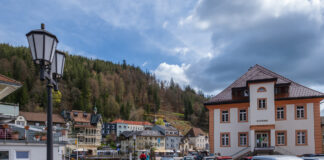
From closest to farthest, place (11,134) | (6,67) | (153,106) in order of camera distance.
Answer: (11,134)
(6,67)
(153,106)

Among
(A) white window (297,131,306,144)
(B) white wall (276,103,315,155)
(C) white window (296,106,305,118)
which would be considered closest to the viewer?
(B) white wall (276,103,315,155)

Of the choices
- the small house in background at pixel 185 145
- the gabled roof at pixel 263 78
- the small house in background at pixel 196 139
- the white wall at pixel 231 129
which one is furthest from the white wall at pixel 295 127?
the small house in background at pixel 196 139

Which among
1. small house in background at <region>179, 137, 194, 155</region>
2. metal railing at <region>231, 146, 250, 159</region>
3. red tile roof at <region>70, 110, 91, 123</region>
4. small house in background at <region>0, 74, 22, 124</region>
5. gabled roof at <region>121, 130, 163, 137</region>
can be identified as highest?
small house in background at <region>0, 74, 22, 124</region>

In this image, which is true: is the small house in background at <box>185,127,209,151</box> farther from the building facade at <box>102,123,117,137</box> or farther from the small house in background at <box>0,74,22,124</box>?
the small house in background at <box>0,74,22,124</box>

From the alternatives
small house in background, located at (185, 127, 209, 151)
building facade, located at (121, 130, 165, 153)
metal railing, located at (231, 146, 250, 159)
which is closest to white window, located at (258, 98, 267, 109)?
metal railing, located at (231, 146, 250, 159)

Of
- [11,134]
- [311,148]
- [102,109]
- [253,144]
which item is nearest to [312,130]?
[311,148]

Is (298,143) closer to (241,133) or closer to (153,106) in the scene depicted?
(241,133)

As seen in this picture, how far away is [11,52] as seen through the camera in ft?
522

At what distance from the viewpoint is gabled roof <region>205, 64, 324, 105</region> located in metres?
35.3

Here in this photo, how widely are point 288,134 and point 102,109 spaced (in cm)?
11976

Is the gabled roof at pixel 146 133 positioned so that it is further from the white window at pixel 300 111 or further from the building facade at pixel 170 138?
the white window at pixel 300 111

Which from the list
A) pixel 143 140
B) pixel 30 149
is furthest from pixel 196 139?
pixel 30 149

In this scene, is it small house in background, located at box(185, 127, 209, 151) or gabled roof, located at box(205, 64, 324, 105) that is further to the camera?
small house in background, located at box(185, 127, 209, 151)

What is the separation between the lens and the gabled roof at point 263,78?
35.3 metres
